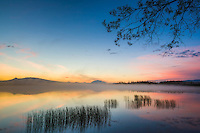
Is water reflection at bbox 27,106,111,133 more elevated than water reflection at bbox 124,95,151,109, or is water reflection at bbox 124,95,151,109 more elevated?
water reflection at bbox 27,106,111,133

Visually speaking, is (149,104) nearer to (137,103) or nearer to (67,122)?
(137,103)

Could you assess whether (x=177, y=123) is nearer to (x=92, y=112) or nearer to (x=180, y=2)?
(x=92, y=112)

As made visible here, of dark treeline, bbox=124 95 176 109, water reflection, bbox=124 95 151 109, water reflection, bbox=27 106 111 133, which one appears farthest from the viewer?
water reflection, bbox=124 95 151 109

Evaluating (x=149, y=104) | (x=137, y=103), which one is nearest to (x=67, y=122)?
(x=137, y=103)

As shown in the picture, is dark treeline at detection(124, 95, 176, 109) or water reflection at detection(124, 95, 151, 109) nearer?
dark treeline at detection(124, 95, 176, 109)

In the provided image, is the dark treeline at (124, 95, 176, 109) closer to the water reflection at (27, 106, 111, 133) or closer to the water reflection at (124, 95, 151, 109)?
the water reflection at (124, 95, 151, 109)

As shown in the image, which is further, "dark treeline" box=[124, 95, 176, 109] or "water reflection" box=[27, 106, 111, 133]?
"dark treeline" box=[124, 95, 176, 109]

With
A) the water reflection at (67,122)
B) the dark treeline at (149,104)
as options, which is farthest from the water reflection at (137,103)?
the water reflection at (67,122)

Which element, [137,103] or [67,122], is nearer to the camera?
[67,122]

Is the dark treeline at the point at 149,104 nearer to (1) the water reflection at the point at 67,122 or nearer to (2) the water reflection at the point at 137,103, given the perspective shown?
(2) the water reflection at the point at 137,103

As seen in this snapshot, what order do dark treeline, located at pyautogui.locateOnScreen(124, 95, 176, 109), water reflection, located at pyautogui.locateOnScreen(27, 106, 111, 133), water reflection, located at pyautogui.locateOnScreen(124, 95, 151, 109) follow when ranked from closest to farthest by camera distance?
water reflection, located at pyautogui.locateOnScreen(27, 106, 111, 133), dark treeline, located at pyautogui.locateOnScreen(124, 95, 176, 109), water reflection, located at pyautogui.locateOnScreen(124, 95, 151, 109)

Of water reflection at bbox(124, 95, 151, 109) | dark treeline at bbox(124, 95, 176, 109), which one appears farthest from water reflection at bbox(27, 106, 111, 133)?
dark treeline at bbox(124, 95, 176, 109)

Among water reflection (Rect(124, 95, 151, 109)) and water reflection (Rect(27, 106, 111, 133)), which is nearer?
water reflection (Rect(27, 106, 111, 133))

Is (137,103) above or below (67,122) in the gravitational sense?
below
